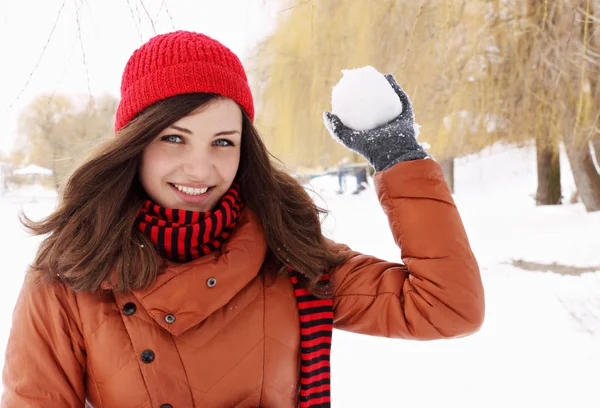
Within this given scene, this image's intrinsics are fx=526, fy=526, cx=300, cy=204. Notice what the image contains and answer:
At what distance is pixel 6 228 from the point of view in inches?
229

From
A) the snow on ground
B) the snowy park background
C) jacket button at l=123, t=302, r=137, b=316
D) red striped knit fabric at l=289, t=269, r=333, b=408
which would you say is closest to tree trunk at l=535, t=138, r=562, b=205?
the snowy park background

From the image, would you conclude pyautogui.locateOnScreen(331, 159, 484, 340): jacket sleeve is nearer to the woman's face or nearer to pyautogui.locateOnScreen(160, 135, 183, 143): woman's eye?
the woman's face

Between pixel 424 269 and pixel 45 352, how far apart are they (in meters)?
0.88

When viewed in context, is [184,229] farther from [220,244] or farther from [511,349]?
[511,349]

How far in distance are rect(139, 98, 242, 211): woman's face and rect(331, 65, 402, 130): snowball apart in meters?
0.29

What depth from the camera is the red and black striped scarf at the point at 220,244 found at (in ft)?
4.21

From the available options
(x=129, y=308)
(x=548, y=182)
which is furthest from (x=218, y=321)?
(x=548, y=182)

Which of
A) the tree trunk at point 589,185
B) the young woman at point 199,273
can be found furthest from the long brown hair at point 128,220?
the tree trunk at point 589,185

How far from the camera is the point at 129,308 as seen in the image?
122 cm

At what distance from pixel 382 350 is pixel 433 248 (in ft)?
7.11

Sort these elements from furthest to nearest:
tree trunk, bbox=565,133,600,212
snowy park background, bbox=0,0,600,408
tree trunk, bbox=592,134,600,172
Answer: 1. tree trunk, bbox=565,133,600,212
2. tree trunk, bbox=592,134,600,172
3. snowy park background, bbox=0,0,600,408

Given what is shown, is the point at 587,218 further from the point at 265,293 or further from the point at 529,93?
the point at 265,293

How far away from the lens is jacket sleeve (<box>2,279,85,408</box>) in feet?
3.74

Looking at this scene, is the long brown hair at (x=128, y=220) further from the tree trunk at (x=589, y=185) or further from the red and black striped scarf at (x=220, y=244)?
the tree trunk at (x=589, y=185)
